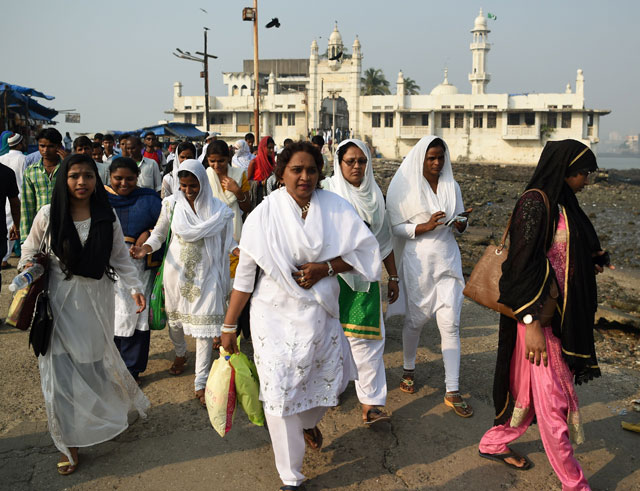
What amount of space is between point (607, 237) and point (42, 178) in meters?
14.4

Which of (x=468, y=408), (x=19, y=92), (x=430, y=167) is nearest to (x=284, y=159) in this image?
(x=430, y=167)

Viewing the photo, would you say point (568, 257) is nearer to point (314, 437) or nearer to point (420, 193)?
point (420, 193)

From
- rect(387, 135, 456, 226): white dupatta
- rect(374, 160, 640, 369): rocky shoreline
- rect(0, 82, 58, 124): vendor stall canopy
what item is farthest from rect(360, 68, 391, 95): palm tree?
rect(387, 135, 456, 226): white dupatta

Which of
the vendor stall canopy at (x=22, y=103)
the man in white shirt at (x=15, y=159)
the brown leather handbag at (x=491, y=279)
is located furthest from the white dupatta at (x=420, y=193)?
the vendor stall canopy at (x=22, y=103)

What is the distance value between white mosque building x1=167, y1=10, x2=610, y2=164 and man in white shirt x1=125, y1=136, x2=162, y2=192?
39.1 m

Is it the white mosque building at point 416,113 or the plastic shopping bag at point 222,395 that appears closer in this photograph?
the plastic shopping bag at point 222,395

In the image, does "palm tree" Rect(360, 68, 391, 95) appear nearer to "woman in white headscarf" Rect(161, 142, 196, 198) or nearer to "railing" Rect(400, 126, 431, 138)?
"railing" Rect(400, 126, 431, 138)

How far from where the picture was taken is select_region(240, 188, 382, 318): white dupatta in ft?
9.15

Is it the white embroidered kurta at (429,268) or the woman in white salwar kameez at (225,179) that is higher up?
the woman in white salwar kameez at (225,179)

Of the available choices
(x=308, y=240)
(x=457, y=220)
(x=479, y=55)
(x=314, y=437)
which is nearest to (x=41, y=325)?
(x=308, y=240)

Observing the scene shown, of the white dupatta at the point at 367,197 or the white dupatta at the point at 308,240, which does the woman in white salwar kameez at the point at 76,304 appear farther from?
the white dupatta at the point at 367,197

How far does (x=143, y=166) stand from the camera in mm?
7242

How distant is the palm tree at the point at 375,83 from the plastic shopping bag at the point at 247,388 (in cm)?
5587

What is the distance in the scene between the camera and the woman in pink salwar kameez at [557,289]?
2.82m
